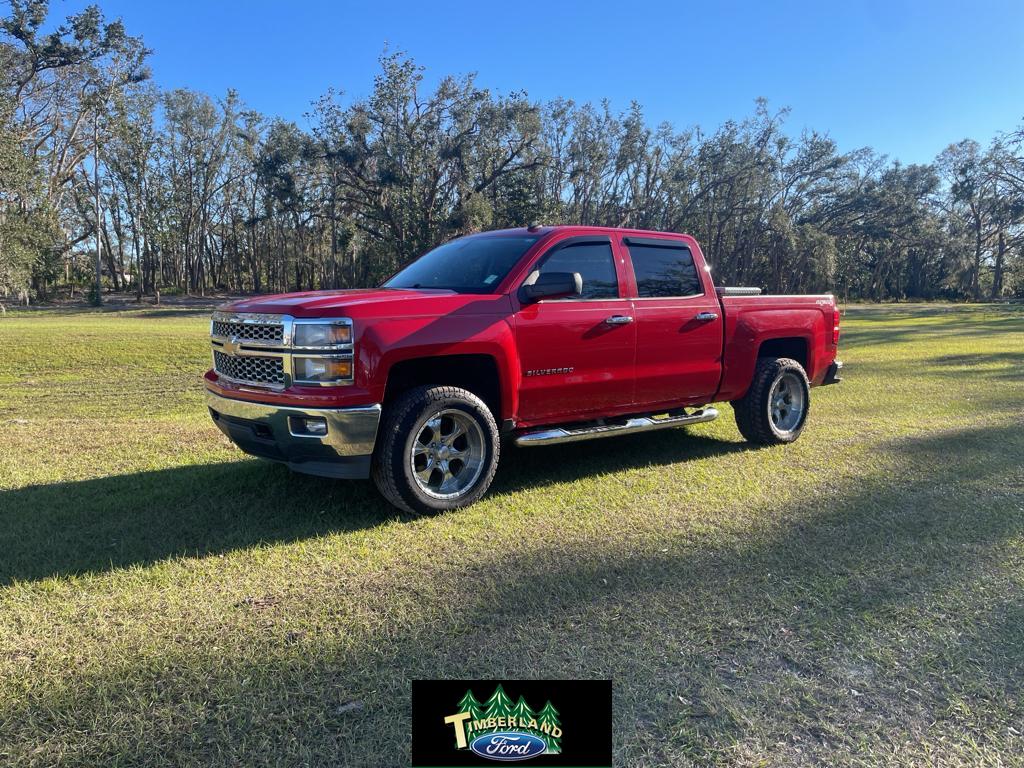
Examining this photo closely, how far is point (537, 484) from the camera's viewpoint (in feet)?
17.8

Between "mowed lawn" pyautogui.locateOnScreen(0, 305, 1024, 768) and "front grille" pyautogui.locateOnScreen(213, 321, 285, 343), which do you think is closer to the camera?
"mowed lawn" pyautogui.locateOnScreen(0, 305, 1024, 768)

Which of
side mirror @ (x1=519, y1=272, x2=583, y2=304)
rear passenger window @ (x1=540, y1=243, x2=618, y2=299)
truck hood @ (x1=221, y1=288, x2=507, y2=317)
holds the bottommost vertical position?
truck hood @ (x1=221, y1=288, x2=507, y2=317)

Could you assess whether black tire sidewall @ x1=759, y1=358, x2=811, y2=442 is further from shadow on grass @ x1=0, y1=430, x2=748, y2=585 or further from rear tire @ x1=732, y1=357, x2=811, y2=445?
shadow on grass @ x1=0, y1=430, x2=748, y2=585

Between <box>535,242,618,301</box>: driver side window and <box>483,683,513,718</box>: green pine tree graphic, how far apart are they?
10.8ft

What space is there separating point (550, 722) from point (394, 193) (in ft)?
134

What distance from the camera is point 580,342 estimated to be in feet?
17.0

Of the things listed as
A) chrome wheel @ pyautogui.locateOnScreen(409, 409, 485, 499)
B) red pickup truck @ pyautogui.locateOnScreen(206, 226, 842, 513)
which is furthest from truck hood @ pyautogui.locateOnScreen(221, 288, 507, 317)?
chrome wheel @ pyautogui.locateOnScreen(409, 409, 485, 499)

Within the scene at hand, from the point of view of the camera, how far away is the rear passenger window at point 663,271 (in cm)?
579

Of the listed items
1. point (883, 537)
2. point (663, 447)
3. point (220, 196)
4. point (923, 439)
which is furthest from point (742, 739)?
point (220, 196)

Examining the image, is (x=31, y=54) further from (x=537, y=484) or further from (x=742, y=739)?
(x=742, y=739)

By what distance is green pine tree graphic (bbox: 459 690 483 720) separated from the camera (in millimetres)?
2468

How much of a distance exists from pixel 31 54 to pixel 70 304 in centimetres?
1476

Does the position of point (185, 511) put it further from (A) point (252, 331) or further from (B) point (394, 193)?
(B) point (394, 193)

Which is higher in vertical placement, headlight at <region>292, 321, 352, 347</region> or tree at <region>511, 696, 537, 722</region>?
headlight at <region>292, 321, 352, 347</region>
